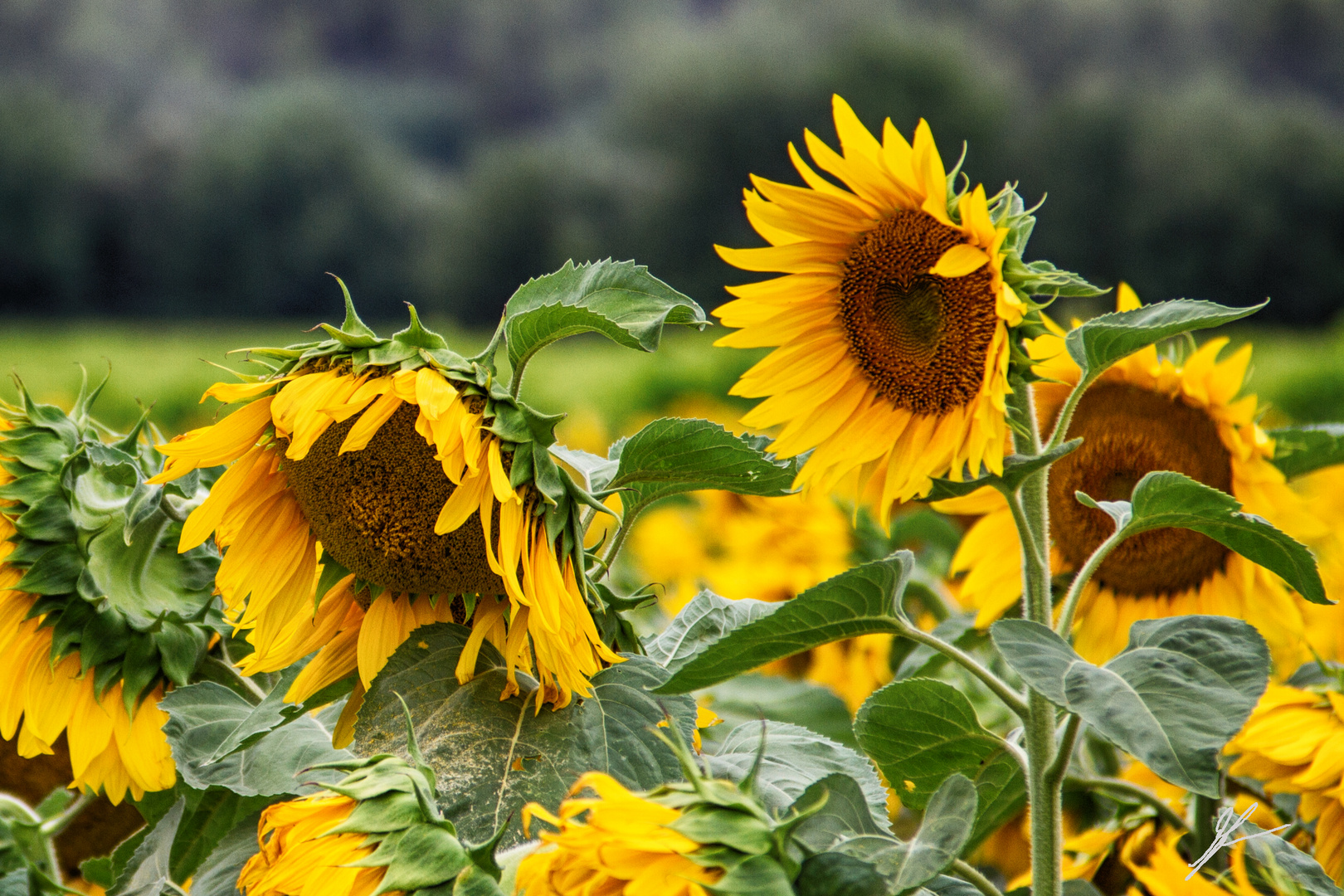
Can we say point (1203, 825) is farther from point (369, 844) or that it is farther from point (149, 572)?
point (149, 572)

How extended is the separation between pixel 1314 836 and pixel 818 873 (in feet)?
1.49

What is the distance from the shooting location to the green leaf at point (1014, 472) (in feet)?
1.88

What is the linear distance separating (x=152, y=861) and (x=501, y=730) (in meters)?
0.24

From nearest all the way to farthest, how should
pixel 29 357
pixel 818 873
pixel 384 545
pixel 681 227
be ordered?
1. pixel 818 873
2. pixel 384 545
3. pixel 29 357
4. pixel 681 227

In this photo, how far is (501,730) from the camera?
54 centimetres

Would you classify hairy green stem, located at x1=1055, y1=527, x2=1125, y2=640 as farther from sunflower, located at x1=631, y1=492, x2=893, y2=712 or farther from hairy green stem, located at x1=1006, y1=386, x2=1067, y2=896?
sunflower, located at x1=631, y1=492, x2=893, y2=712

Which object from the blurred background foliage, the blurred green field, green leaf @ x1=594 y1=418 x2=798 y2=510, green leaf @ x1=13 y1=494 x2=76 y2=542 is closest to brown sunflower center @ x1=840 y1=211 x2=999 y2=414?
green leaf @ x1=594 y1=418 x2=798 y2=510

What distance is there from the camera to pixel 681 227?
71.1 ft

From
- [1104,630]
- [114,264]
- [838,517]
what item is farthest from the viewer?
[114,264]

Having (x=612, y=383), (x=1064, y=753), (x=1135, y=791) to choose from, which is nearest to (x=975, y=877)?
(x=1064, y=753)

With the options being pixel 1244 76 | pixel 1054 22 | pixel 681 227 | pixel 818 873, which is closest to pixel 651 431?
pixel 818 873

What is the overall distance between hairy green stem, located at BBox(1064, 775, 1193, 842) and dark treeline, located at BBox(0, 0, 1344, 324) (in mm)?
17411

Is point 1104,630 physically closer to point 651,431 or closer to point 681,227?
point 651,431

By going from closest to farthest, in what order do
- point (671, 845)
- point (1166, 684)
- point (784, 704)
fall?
point (671, 845) < point (1166, 684) < point (784, 704)
